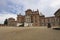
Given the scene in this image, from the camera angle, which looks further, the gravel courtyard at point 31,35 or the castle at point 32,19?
the castle at point 32,19

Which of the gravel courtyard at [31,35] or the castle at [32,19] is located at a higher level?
the castle at [32,19]

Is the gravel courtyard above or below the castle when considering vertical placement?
below

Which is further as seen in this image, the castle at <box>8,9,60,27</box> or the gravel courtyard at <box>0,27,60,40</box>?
the castle at <box>8,9,60,27</box>

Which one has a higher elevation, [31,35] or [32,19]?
[32,19]

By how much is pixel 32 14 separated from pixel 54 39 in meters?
60.5

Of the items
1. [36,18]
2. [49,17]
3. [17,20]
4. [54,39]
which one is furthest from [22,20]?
[54,39]

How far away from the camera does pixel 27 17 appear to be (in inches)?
2800

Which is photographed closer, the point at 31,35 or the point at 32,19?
the point at 31,35

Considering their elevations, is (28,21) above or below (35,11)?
below

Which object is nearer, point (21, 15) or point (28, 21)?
point (28, 21)

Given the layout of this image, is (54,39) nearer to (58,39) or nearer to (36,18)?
(58,39)

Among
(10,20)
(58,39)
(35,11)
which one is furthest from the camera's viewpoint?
(10,20)

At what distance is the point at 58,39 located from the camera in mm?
11125

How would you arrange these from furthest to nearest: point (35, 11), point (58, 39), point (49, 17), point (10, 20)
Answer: point (10, 20) < point (35, 11) < point (49, 17) < point (58, 39)
